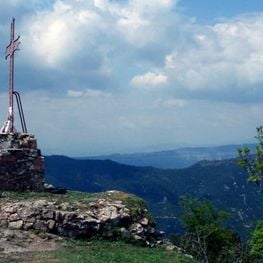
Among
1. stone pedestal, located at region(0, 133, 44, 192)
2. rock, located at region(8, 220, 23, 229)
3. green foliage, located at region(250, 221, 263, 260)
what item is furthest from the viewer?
green foliage, located at region(250, 221, 263, 260)

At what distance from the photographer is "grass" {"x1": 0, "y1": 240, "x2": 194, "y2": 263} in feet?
70.7

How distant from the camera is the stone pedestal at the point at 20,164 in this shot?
2764 cm

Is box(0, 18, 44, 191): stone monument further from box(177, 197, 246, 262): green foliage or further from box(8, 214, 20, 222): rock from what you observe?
box(177, 197, 246, 262): green foliage

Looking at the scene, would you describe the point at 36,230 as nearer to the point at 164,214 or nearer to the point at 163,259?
the point at 163,259

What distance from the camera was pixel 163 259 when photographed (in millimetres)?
23188

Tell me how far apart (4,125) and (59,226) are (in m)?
8.16

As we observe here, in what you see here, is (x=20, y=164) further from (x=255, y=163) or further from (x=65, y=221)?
(x=255, y=163)

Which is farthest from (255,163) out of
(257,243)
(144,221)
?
(144,221)

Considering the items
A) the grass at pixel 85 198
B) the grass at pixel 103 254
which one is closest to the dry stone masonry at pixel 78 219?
the grass at pixel 85 198

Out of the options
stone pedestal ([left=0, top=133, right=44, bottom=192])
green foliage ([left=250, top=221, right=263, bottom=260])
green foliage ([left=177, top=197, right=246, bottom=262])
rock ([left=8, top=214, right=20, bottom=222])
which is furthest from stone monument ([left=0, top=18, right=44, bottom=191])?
green foliage ([left=250, top=221, right=263, bottom=260])

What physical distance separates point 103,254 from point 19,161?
7504 millimetres

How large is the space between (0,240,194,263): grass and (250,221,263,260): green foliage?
9.84 m

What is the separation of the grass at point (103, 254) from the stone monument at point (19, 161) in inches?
203

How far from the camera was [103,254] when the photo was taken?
22.9m
